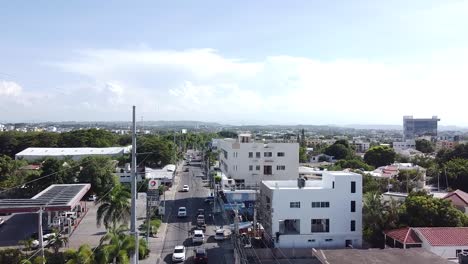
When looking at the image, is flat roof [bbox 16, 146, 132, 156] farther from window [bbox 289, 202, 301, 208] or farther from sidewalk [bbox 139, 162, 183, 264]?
window [bbox 289, 202, 301, 208]

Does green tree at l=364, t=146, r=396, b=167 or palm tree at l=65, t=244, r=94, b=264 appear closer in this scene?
palm tree at l=65, t=244, r=94, b=264

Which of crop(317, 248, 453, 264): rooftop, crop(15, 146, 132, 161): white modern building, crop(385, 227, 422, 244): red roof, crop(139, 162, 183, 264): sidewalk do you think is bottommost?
crop(139, 162, 183, 264): sidewalk

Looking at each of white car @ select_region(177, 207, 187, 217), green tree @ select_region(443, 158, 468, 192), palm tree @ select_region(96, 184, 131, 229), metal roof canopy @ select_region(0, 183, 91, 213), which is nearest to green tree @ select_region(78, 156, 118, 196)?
white car @ select_region(177, 207, 187, 217)

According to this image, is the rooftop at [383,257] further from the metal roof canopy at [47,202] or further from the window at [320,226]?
the metal roof canopy at [47,202]

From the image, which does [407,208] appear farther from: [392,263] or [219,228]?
[219,228]

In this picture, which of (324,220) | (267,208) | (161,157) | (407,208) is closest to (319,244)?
(324,220)

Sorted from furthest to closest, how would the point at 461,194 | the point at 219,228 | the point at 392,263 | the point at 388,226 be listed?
the point at 461,194
the point at 219,228
the point at 388,226
the point at 392,263
